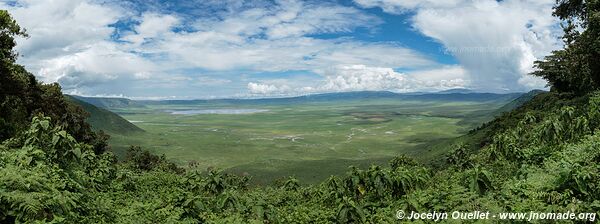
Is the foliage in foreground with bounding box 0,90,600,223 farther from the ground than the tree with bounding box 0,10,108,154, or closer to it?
closer to it

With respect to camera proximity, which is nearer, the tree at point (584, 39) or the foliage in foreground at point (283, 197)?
the foliage in foreground at point (283, 197)

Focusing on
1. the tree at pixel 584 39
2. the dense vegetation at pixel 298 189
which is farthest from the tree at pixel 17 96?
the tree at pixel 584 39

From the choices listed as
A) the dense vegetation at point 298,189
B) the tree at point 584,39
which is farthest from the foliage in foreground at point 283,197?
the tree at point 584,39

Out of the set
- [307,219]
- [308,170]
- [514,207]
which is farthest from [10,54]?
[308,170]

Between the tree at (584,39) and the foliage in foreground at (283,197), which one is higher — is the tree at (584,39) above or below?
above

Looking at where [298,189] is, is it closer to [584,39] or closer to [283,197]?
[283,197]

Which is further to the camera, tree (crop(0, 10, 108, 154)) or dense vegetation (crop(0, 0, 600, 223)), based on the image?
tree (crop(0, 10, 108, 154))

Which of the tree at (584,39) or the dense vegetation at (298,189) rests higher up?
the tree at (584,39)

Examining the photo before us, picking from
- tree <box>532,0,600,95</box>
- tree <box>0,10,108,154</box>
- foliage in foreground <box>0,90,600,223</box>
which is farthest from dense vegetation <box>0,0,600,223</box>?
tree <box>0,10,108,154</box>

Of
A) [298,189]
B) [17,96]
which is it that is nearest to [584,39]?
[298,189]

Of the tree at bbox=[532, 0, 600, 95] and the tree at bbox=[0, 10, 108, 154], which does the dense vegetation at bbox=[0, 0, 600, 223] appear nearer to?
the tree at bbox=[532, 0, 600, 95]

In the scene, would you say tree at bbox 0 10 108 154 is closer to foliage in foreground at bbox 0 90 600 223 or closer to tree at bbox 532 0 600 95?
foliage in foreground at bbox 0 90 600 223

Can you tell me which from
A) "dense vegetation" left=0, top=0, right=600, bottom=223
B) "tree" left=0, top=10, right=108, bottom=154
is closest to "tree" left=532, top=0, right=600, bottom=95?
"dense vegetation" left=0, top=0, right=600, bottom=223

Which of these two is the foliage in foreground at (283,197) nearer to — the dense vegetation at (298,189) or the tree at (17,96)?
the dense vegetation at (298,189)
